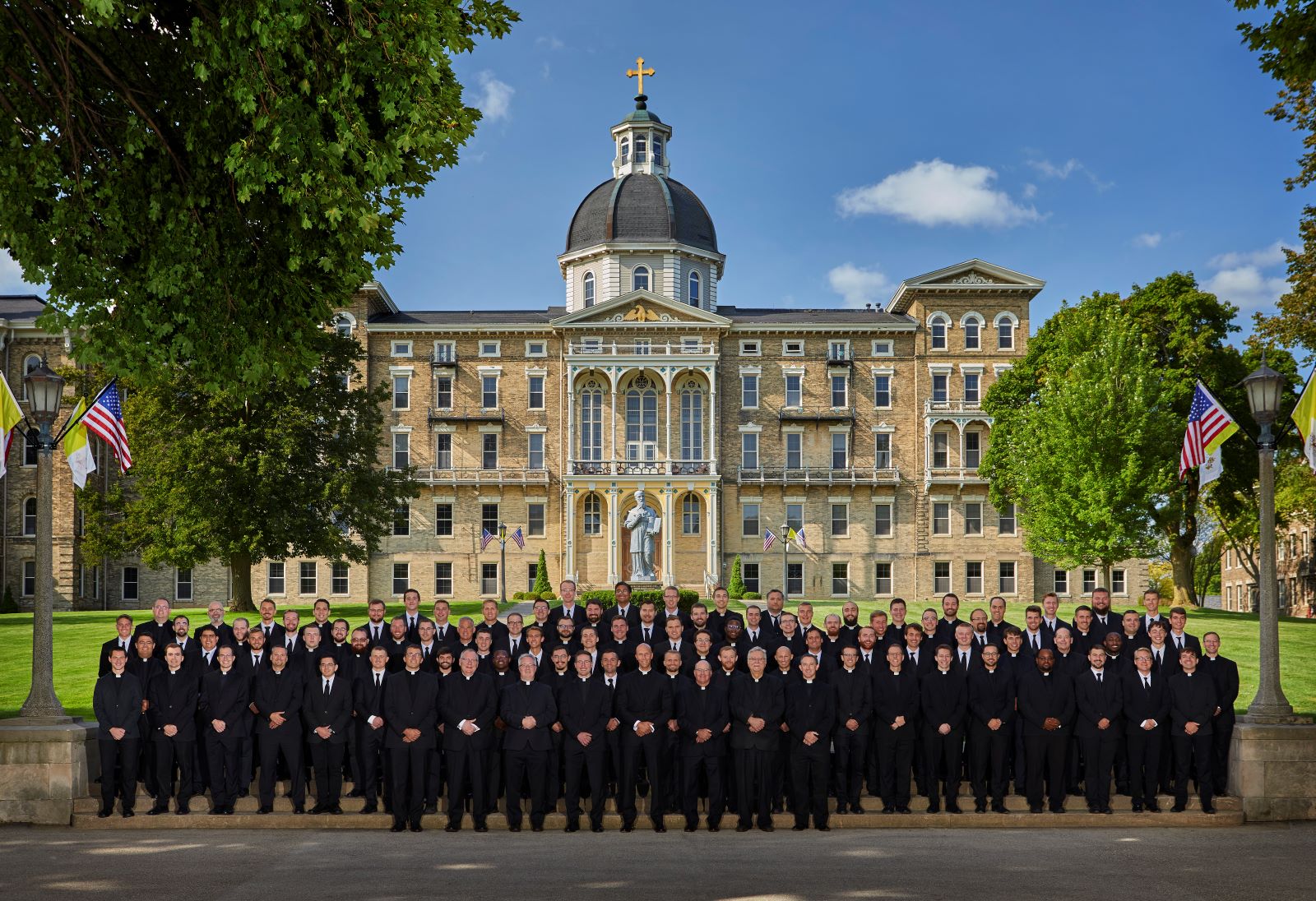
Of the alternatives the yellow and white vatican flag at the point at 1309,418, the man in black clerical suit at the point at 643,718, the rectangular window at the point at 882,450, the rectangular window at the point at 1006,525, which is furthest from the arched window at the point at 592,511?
the man in black clerical suit at the point at 643,718

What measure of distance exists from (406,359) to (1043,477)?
30730mm

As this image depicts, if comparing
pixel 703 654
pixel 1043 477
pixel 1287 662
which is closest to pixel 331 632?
pixel 703 654

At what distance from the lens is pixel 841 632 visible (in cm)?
1545

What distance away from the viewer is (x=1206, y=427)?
1873 centimetres

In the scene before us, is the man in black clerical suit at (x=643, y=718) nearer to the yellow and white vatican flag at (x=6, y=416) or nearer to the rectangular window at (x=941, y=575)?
the yellow and white vatican flag at (x=6, y=416)

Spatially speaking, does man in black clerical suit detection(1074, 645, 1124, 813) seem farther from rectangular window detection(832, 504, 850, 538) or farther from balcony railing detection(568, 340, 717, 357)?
rectangular window detection(832, 504, 850, 538)

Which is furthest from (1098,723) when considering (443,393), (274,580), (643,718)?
(274,580)

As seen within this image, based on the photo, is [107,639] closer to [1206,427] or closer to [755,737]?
[755,737]

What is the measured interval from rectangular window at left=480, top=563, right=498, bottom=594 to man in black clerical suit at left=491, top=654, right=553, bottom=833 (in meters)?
47.1

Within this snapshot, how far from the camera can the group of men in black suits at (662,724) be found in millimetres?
12781

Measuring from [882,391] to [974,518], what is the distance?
7692mm

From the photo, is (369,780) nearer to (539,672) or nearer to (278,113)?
(539,672)

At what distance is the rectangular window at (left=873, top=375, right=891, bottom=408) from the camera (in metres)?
60.2

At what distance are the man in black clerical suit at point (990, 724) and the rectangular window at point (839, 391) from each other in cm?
4708
